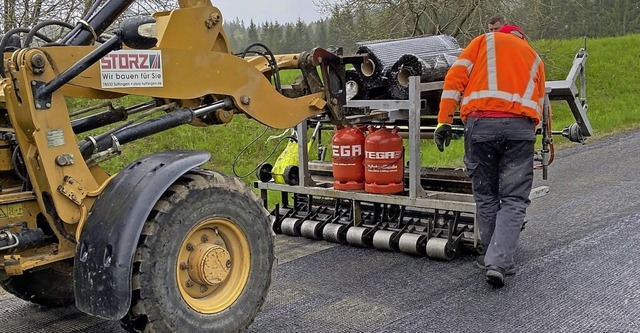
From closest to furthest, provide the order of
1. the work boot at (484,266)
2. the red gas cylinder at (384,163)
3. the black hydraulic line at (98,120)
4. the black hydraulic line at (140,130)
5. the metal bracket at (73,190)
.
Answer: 1. the metal bracket at (73,190)
2. the black hydraulic line at (140,130)
3. the black hydraulic line at (98,120)
4. the work boot at (484,266)
5. the red gas cylinder at (384,163)

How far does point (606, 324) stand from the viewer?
414 centimetres

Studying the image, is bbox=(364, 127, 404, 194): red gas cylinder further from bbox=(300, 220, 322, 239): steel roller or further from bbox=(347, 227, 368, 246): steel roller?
bbox=(300, 220, 322, 239): steel roller

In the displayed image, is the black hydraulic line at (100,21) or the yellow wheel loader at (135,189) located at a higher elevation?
the black hydraulic line at (100,21)

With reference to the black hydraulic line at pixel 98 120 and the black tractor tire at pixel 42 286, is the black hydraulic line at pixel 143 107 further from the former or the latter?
the black tractor tire at pixel 42 286

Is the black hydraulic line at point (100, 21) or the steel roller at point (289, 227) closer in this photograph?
the black hydraulic line at point (100, 21)

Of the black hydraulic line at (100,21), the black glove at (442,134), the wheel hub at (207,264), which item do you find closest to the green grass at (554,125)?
the black glove at (442,134)

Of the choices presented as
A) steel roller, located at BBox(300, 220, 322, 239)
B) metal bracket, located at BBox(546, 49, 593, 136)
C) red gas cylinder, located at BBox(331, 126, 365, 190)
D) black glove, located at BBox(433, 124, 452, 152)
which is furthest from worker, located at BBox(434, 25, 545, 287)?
steel roller, located at BBox(300, 220, 322, 239)

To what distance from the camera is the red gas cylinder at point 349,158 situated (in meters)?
6.44

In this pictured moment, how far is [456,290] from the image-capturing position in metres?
4.92

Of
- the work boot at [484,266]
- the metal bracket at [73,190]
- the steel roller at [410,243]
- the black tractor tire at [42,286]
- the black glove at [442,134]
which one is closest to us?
the metal bracket at [73,190]

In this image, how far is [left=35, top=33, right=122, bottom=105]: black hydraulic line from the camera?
3.57 meters

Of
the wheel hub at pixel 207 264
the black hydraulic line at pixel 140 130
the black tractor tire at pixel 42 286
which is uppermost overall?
the black hydraulic line at pixel 140 130

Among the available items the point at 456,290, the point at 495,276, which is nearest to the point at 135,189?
the point at 456,290

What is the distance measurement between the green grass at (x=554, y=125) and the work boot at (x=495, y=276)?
2.99 m
